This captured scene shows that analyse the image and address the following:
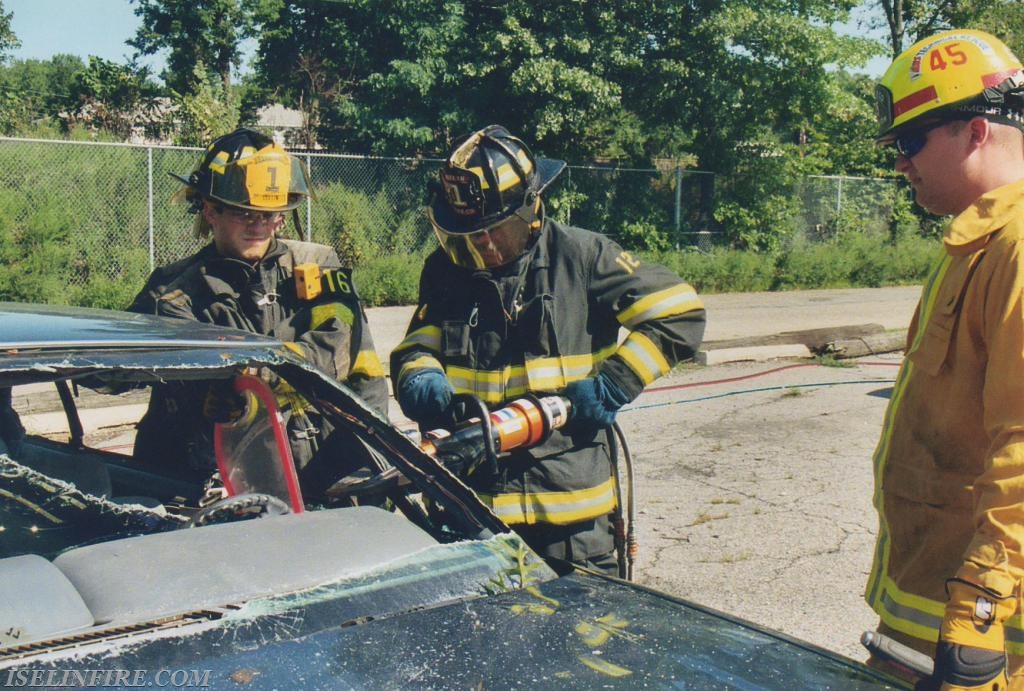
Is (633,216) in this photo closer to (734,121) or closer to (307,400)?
(734,121)

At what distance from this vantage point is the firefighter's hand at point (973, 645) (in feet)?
5.86

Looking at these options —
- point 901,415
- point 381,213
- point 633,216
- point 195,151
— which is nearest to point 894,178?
point 633,216

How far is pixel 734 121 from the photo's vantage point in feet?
65.6

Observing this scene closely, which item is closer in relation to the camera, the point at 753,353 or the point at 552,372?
the point at 552,372

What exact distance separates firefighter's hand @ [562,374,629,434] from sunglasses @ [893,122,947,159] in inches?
41.2

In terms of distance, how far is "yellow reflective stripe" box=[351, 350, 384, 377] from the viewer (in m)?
3.45

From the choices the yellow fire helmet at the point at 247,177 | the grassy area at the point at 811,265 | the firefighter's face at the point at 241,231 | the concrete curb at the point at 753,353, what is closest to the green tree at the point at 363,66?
the grassy area at the point at 811,265

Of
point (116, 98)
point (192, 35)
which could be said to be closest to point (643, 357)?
point (116, 98)

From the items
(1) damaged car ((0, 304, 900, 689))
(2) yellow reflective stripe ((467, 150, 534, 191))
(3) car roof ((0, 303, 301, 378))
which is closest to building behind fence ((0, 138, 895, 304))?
(2) yellow reflective stripe ((467, 150, 534, 191))

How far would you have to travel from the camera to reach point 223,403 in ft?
9.01

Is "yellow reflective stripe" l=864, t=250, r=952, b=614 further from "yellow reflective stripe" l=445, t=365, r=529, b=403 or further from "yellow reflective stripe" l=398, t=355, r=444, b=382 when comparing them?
"yellow reflective stripe" l=398, t=355, r=444, b=382

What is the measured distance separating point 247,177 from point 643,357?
1.43 m

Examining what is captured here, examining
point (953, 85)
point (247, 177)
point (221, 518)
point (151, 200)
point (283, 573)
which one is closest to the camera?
point (283, 573)

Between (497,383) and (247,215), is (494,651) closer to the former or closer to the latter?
(497,383)
